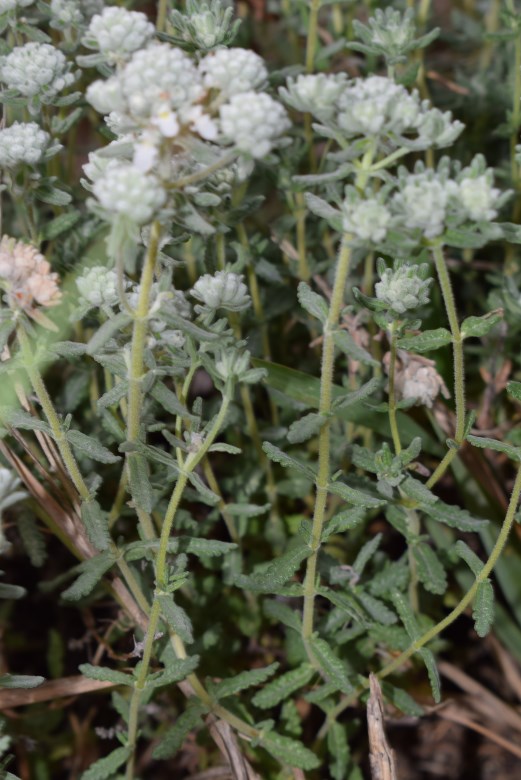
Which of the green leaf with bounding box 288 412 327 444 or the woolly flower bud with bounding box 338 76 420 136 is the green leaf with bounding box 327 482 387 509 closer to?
the green leaf with bounding box 288 412 327 444

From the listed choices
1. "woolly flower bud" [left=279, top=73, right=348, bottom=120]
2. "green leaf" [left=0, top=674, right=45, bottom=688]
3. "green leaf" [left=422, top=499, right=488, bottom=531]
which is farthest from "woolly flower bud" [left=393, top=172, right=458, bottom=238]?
"green leaf" [left=0, top=674, right=45, bottom=688]

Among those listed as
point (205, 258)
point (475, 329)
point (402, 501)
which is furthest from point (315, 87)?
point (402, 501)

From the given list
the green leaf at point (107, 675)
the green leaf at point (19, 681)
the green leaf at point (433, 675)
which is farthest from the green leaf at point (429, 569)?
the green leaf at point (19, 681)

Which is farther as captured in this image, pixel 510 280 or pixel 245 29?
pixel 245 29

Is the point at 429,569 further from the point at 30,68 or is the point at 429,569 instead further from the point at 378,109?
the point at 30,68

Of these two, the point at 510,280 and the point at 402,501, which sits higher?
the point at 510,280

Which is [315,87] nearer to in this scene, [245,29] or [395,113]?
[395,113]

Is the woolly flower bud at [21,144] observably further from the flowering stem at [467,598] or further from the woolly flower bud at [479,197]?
the flowering stem at [467,598]
